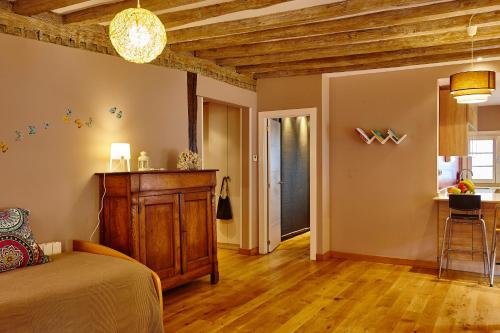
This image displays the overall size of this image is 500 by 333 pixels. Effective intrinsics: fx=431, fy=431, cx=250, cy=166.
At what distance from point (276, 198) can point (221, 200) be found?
33.0 inches

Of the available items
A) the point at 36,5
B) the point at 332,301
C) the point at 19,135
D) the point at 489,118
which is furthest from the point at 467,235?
the point at 36,5

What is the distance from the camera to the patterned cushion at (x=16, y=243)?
2.92 m

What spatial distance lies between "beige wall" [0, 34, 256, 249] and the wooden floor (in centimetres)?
130

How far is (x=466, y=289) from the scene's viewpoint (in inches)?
174

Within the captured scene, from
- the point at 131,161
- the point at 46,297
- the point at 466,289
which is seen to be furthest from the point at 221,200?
the point at 46,297

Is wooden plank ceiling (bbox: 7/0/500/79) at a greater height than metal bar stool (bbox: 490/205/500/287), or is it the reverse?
wooden plank ceiling (bbox: 7/0/500/79)

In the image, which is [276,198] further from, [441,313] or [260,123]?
[441,313]

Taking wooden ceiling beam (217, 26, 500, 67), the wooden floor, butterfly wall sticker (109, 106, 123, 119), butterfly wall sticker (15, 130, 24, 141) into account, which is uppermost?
wooden ceiling beam (217, 26, 500, 67)

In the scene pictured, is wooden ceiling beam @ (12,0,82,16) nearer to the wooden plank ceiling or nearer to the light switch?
the wooden plank ceiling

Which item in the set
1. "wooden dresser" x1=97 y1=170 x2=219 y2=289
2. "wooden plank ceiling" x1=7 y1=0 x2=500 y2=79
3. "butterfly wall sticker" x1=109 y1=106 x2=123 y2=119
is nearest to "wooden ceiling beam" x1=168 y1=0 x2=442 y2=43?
"wooden plank ceiling" x1=7 y1=0 x2=500 y2=79

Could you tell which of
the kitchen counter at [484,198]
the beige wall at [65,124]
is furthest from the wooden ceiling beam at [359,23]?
the kitchen counter at [484,198]

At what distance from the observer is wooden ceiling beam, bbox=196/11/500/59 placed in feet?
12.5

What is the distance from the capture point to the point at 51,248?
354 centimetres

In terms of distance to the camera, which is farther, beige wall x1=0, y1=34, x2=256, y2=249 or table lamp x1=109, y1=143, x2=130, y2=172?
table lamp x1=109, y1=143, x2=130, y2=172
